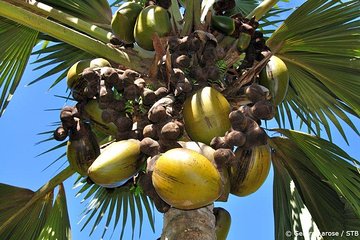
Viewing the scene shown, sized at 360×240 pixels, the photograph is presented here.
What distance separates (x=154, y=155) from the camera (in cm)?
261

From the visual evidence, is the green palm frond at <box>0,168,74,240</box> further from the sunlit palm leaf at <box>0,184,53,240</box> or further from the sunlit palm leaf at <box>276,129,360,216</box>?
the sunlit palm leaf at <box>276,129,360,216</box>

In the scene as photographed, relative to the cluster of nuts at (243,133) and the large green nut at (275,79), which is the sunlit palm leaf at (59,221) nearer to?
the large green nut at (275,79)

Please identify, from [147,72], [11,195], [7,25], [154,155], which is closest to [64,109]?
[147,72]

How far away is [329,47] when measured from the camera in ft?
12.7

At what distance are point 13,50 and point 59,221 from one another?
55.8 inches

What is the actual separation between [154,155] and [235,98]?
77cm

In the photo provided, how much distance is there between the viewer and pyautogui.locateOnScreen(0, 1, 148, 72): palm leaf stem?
343 cm

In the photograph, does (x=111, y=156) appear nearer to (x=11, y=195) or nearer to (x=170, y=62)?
(x=170, y=62)

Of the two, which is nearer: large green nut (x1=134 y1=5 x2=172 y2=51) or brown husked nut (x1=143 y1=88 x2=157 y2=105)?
brown husked nut (x1=143 y1=88 x2=157 y2=105)

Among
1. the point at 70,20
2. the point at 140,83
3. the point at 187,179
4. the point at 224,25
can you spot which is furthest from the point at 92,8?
the point at 187,179

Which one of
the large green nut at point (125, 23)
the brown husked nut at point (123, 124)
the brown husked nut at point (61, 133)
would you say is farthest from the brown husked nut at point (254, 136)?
the large green nut at point (125, 23)

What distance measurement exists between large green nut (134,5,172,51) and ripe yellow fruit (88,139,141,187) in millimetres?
891

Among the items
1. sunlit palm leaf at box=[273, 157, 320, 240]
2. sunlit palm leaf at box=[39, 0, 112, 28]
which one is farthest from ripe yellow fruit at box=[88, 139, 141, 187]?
sunlit palm leaf at box=[39, 0, 112, 28]

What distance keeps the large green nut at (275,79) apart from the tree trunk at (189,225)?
0.94 metres
